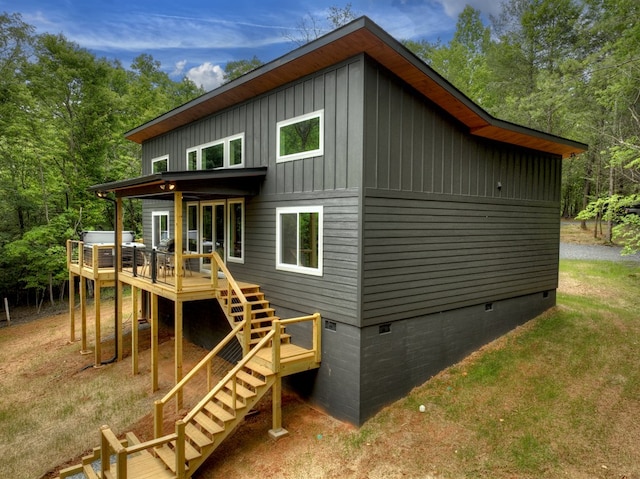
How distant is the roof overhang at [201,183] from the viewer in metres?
7.32

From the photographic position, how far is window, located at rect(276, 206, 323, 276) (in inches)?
290

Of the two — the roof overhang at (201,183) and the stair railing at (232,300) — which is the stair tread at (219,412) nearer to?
the stair railing at (232,300)

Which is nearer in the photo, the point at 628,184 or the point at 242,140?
the point at 242,140

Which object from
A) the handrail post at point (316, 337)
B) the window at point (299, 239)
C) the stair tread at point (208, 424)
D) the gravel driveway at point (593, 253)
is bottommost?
the stair tread at point (208, 424)

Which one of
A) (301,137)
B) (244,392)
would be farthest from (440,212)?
(244,392)

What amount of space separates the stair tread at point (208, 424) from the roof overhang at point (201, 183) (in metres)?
4.02

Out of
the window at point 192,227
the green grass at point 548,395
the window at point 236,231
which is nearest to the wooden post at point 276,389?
the green grass at point 548,395

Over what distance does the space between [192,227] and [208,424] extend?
6667 millimetres

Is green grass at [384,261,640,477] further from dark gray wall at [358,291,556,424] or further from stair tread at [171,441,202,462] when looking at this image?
stair tread at [171,441,202,462]

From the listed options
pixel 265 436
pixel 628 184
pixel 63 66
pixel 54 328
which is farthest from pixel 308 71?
pixel 628 184

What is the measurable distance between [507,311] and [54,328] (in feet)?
53.6

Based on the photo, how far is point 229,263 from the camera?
389 inches

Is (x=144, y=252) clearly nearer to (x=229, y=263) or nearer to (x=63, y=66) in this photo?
(x=229, y=263)

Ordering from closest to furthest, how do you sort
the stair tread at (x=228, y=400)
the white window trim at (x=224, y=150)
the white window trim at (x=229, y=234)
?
the stair tread at (x=228, y=400)
the white window trim at (x=229, y=234)
the white window trim at (x=224, y=150)
